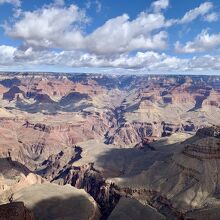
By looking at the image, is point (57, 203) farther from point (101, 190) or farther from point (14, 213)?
point (14, 213)

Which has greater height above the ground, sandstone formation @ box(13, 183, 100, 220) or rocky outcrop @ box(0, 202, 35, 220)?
rocky outcrop @ box(0, 202, 35, 220)

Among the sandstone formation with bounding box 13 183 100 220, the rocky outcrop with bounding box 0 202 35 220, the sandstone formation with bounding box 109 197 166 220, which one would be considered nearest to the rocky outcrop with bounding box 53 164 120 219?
the sandstone formation with bounding box 13 183 100 220

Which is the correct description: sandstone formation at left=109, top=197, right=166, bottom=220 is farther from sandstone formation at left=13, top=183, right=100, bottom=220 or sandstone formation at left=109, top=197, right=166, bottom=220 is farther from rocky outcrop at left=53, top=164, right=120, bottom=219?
rocky outcrop at left=53, top=164, right=120, bottom=219

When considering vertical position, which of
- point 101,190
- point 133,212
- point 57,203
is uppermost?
point 133,212

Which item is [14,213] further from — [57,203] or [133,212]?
[57,203]

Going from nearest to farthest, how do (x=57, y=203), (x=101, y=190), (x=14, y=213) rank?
(x=14, y=213), (x=57, y=203), (x=101, y=190)

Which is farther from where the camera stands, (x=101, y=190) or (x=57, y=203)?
(x=101, y=190)

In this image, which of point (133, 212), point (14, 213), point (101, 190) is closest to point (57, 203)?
point (133, 212)

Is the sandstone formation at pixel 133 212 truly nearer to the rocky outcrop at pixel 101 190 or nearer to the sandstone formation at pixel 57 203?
the sandstone formation at pixel 57 203

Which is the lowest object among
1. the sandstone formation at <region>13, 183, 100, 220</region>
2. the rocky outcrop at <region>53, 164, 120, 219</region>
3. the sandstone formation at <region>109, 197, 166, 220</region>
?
the rocky outcrop at <region>53, 164, 120, 219</region>

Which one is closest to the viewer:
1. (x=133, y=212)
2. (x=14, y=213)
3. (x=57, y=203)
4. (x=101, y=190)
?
(x=14, y=213)

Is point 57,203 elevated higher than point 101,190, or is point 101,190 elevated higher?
point 57,203

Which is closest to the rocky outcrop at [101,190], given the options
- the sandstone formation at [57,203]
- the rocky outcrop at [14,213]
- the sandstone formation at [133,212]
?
the sandstone formation at [57,203]
